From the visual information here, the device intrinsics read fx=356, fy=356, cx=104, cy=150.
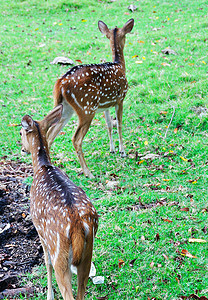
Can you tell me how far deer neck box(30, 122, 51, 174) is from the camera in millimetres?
3893

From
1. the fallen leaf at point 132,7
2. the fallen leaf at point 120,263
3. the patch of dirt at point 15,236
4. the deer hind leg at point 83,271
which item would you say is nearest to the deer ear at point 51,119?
the patch of dirt at point 15,236

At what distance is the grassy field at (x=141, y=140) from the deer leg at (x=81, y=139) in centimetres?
15

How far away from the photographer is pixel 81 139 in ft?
18.9

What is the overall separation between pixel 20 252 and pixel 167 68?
624cm

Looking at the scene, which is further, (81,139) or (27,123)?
(81,139)

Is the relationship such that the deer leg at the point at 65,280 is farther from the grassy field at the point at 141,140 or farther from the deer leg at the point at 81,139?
the deer leg at the point at 81,139

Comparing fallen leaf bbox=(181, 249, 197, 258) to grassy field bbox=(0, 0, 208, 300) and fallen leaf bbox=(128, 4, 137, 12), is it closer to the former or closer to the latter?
grassy field bbox=(0, 0, 208, 300)

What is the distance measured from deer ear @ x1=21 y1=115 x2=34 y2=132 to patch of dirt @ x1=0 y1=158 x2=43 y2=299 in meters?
1.31

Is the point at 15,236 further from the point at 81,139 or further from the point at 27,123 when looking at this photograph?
the point at 81,139

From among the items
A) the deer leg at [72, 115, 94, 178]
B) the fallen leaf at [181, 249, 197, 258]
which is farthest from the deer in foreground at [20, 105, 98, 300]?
the deer leg at [72, 115, 94, 178]

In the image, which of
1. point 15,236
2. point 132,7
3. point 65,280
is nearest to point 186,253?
point 65,280

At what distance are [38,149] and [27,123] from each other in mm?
→ 316

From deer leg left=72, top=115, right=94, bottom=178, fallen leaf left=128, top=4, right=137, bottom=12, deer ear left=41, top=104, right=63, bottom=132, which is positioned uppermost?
fallen leaf left=128, top=4, right=137, bottom=12

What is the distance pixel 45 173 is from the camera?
352cm
